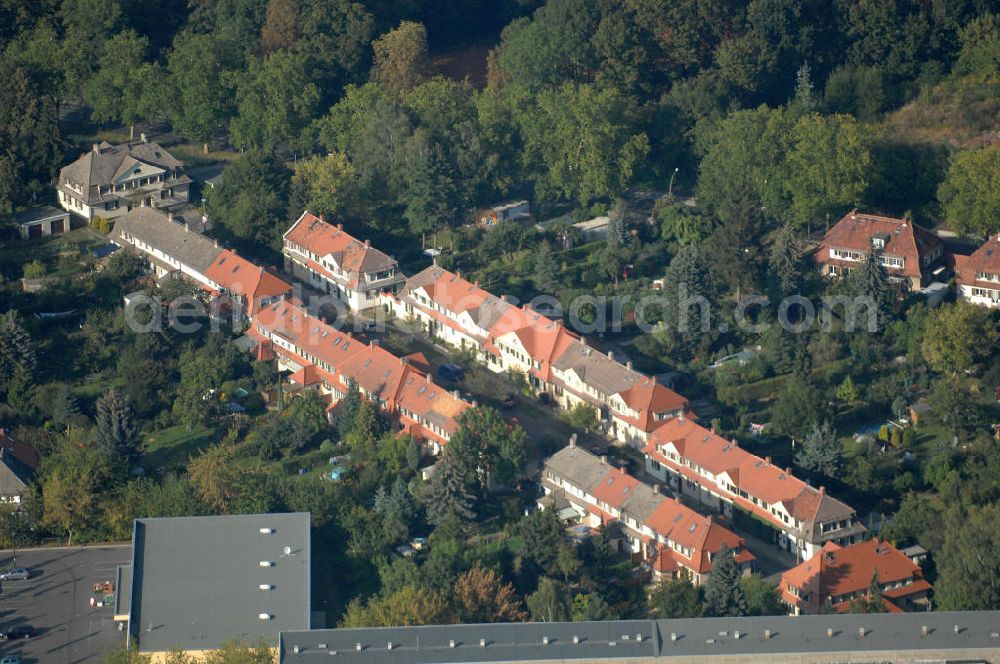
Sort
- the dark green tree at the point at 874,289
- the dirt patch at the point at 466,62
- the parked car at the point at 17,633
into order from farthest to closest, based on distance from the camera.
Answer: the dirt patch at the point at 466,62, the dark green tree at the point at 874,289, the parked car at the point at 17,633

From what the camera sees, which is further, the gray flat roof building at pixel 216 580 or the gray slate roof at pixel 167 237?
the gray slate roof at pixel 167 237

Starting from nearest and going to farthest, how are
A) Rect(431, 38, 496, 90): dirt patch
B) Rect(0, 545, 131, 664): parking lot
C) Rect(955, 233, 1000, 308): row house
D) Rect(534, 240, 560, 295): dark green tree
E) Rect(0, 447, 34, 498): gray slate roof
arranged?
Rect(0, 545, 131, 664): parking lot < Rect(0, 447, 34, 498): gray slate roof < Rect(955, 233, 1000, 308): row house < Rect(534, 240, 560, 295): dark green tree < Rect(431, 38, 496, 90): dirt patch

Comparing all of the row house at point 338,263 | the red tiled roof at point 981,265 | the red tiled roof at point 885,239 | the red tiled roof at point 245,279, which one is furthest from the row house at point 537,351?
the red tiled roof at point 981,265

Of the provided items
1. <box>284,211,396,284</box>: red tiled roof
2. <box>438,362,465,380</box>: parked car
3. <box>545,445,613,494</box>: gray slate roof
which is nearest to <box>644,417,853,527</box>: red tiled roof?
<box>545,445,613,494</box>: gray slate roof

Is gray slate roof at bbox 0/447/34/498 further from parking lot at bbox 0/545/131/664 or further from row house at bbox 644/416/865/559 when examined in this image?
row house at bbox 644/416/865/559

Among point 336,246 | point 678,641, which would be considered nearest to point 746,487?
point 678,641

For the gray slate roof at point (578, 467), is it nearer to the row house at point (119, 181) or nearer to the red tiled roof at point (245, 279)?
the red tiled roof at point (245, 279)
